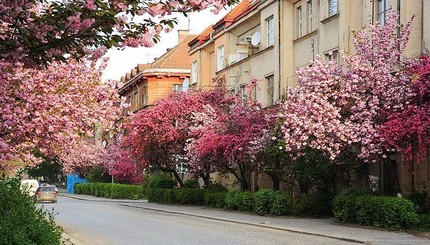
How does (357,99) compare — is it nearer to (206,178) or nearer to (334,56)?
(334,56)


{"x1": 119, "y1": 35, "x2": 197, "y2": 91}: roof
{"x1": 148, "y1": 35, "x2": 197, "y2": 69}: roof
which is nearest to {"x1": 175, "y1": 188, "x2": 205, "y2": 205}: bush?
{"x1": 119, "y1": 35, "x2": 197, "y2": 91}: roof

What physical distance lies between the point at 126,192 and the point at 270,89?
2587 cm

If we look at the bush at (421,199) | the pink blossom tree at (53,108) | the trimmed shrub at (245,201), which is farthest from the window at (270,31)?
the pink blossom tree at (53,108)

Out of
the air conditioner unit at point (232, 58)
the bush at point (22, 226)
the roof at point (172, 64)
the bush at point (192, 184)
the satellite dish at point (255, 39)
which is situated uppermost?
the roof at point (172, 64)

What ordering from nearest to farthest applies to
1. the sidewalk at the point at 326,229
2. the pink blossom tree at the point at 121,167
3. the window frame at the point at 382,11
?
the sidewalk at the point at 326,229
the window frame at the point at 382,11
the pink blossom tree at the point at 121,167

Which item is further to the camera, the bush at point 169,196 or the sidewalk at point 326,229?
the bush at point 169,196

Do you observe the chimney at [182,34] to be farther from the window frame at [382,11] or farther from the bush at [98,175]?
the window frame at [382,11]

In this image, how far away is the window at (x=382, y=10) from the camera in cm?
2694

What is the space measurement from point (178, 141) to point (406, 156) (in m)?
22.6

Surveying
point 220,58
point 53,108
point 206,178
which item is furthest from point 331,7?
point 53,108

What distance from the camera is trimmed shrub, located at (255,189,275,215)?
31.7 m

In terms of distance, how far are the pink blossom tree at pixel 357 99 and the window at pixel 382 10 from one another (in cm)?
184

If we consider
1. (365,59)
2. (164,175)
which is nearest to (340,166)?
(365,59)

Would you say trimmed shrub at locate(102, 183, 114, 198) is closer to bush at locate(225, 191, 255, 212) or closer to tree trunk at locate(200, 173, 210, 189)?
tree trunk at locate(200, 173, 210, 189)
